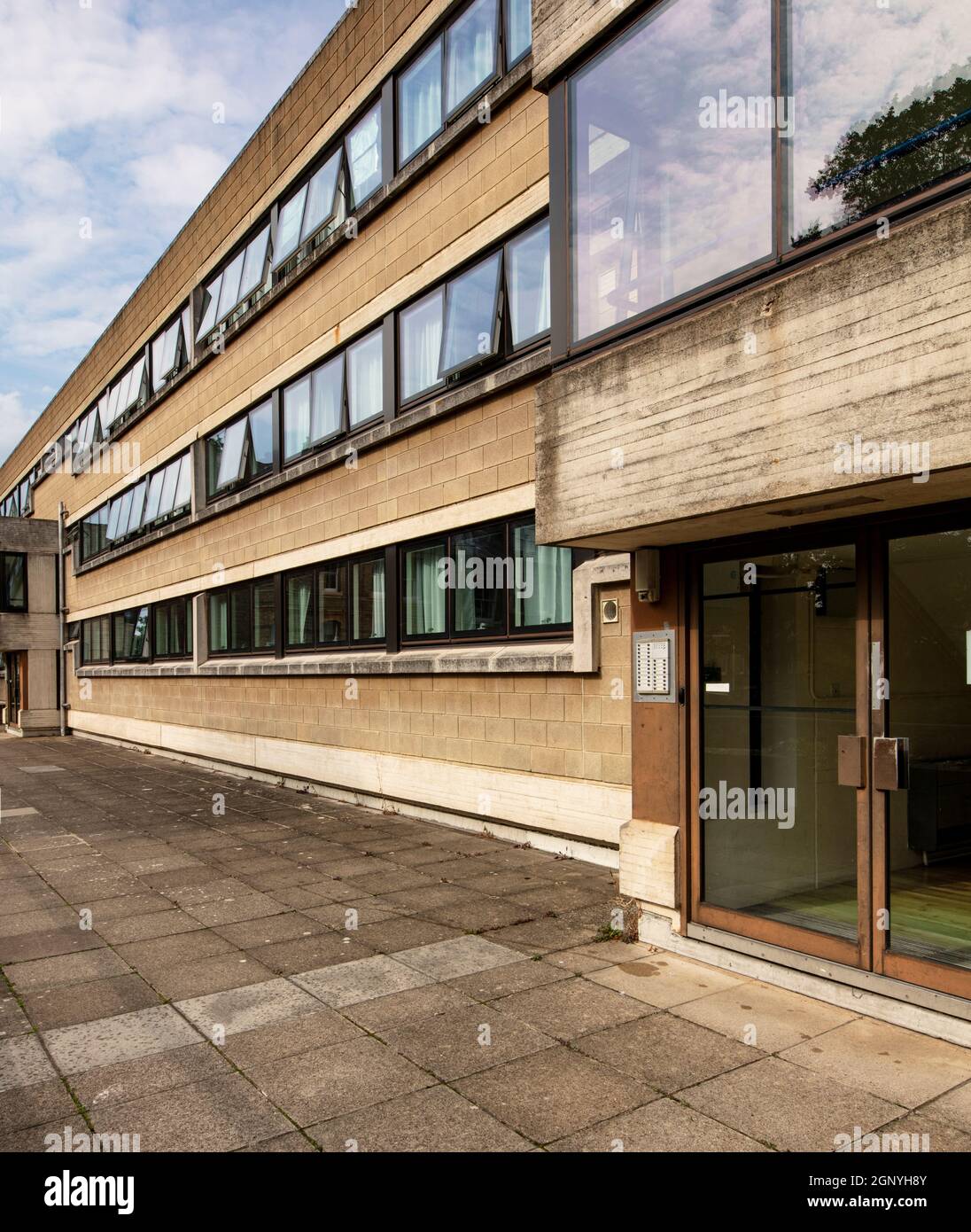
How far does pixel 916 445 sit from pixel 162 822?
10598 mm

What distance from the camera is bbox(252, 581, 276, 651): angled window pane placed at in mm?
16531

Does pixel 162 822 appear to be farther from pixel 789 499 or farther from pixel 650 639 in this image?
pixel 789 499

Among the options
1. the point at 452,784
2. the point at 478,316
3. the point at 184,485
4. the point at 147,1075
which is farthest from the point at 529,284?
the point at 184,485

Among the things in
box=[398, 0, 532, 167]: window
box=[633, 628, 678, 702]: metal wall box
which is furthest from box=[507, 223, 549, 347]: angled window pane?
box=[633, 628, 678, 702]: metal wall box

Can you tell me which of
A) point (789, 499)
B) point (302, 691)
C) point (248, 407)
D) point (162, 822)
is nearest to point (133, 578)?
point (248, 407)

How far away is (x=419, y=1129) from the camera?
3924 millimetres

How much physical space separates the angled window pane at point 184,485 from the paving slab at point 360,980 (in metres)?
16.0

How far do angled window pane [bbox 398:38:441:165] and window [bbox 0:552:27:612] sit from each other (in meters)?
24.9

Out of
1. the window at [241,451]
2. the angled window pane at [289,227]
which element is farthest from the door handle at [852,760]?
the angled window pane at [289,227]

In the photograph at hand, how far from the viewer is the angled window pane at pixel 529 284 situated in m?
9.73

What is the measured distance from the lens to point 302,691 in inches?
595

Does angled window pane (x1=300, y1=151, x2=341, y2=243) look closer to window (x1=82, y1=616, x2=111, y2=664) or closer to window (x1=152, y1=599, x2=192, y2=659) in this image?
window (x1=152, y1=599, x2=192, y2=659)

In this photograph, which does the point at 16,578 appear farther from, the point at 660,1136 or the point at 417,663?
the point at 660,1136

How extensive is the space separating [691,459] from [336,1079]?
145 inches
